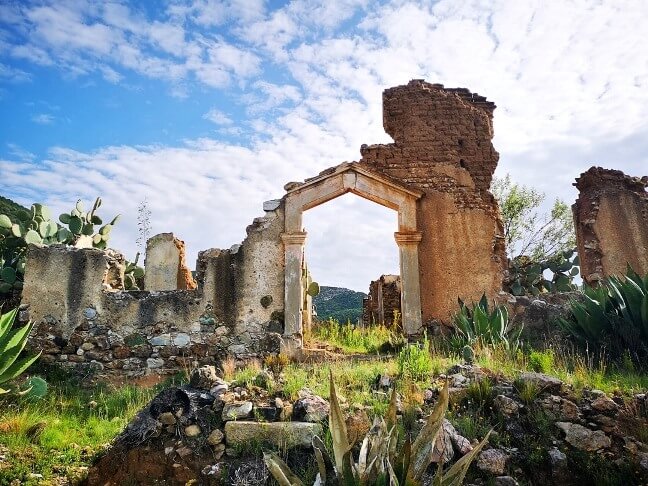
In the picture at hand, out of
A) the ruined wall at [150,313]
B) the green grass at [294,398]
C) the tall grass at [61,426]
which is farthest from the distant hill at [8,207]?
the green grass at [294,398]

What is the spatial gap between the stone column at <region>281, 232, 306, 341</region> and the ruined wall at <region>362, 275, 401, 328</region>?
3761 mm

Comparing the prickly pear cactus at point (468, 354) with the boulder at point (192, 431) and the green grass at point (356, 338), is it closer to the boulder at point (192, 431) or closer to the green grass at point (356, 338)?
the green grass at point (356, 338)

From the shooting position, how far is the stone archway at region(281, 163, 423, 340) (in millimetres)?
8328

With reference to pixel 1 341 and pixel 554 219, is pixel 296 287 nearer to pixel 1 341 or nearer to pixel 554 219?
pixel 1 341

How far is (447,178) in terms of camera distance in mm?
9125

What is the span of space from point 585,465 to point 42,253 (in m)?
8.06

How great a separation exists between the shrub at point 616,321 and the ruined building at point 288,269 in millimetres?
1865

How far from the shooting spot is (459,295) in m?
8.59

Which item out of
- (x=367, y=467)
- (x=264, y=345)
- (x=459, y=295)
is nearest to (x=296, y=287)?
(x=264, y=345)

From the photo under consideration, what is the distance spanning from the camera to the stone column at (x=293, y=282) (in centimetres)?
819

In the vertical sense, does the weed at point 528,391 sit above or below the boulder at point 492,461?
above

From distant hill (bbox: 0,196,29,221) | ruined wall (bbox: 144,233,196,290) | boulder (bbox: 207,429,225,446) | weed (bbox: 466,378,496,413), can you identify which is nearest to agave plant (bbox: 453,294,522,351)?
weed (bbox: 466,378,496,413)

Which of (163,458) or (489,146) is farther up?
(489,146)

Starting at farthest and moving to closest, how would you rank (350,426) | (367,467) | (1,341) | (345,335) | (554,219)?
(554,219) → (345,335) → (1,341) → (350,426) → (367,467)
